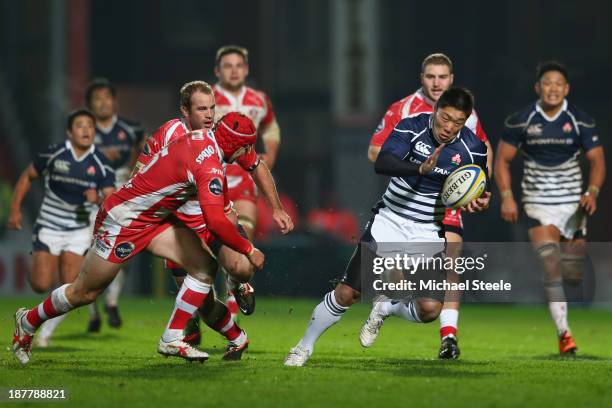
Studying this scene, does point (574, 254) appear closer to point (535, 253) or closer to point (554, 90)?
point (535, 253)

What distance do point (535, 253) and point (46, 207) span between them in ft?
14.1

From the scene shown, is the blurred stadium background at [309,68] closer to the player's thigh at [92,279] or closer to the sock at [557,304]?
the sock at [557,304]

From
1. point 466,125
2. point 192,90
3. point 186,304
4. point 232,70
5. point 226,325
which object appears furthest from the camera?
point 232,70

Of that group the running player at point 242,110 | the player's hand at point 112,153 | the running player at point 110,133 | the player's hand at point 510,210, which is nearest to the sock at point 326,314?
the running player at point 242,110

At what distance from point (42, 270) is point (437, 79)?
3857 mm

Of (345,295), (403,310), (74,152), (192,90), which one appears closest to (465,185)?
(345,295)

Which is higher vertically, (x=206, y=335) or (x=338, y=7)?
(x=338, y=7)

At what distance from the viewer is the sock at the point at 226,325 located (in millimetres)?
10828

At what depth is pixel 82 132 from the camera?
43.5 feet

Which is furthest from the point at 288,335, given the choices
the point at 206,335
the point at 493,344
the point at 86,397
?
the point at 86,397

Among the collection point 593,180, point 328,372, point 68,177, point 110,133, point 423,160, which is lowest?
point 328,372

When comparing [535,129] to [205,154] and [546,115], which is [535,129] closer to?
[546,115]

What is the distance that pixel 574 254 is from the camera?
13.1 metres

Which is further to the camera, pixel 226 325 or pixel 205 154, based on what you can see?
pixel 226 325
